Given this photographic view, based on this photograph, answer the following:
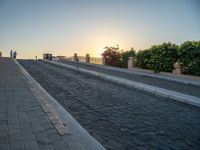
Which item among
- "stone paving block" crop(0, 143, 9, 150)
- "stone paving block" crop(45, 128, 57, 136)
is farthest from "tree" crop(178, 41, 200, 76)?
"stone paving block" crop(0, 143, 9, 150)

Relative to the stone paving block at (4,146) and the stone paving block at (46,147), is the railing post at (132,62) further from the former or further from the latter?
the stone paving block at (4,146)

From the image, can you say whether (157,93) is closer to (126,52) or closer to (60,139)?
(60,139)

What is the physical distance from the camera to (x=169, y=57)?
2488cm

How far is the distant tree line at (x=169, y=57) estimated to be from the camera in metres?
21.9

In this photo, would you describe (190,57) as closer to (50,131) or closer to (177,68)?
(177,68)

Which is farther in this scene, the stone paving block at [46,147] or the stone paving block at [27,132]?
the stone paving block at [27,132]

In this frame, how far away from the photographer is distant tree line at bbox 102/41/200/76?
862 inches

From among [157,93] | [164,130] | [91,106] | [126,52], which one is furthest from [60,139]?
[126,52]

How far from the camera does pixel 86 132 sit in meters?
6.24

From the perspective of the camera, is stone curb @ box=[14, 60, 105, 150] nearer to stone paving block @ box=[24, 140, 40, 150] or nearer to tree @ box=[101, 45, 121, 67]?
stone paving block @ box=[24, 140, 40, 150]

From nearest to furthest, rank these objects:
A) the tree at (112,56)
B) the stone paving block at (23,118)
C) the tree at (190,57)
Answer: the stone paving block at (23,118) → the tree at (190,57) → the tree at (112,56)

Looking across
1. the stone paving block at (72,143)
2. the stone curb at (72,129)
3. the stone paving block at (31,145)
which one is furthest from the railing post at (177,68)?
the stone paving block at (31,145)

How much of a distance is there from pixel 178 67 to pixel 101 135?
1827cm

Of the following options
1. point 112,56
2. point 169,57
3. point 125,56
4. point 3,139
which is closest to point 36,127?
point 3,139
